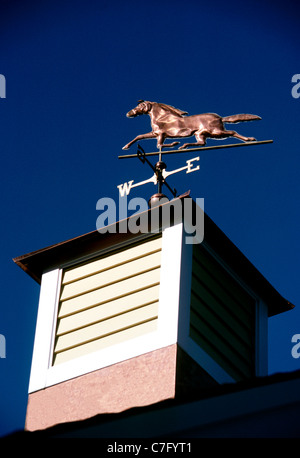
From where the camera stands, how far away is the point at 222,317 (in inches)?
382

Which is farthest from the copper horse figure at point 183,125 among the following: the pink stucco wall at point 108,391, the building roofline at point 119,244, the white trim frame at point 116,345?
the pink stucco wall at point 108,391

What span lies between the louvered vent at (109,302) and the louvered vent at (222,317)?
434mm

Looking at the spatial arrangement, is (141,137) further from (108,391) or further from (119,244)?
(108,391)

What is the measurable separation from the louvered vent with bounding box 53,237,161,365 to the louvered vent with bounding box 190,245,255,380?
434 mm

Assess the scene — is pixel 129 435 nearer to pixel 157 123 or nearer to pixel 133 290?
pixel 133 290

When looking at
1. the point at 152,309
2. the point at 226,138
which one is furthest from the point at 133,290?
the point at 226,138

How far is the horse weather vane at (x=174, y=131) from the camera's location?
10.5 meters

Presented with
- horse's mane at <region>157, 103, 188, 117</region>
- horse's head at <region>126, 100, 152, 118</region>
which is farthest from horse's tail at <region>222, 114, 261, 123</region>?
horse's head at <region>126, 100, 152, 118</region>

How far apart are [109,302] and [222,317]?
3.76 ft

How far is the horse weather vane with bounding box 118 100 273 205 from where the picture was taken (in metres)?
10.5

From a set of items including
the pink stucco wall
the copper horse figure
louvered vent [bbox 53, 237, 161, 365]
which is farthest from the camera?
the copper horse figure

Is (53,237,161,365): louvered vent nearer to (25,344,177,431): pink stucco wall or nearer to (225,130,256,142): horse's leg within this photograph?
(25,344,177,431): pink stucco wall

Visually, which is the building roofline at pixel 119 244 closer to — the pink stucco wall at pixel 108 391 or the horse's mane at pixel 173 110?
the pink stucco wall at pixel 108 391

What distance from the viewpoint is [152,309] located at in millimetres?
9211
